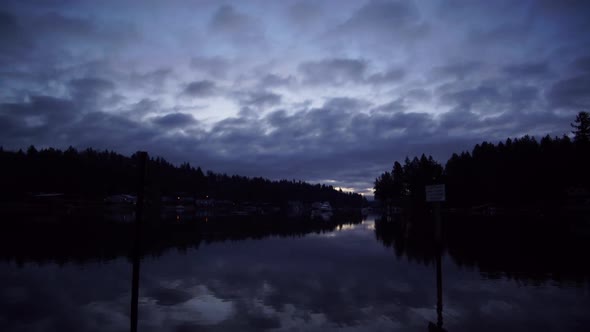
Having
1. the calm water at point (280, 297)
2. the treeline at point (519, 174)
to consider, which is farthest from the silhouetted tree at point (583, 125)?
the calm water at point (280, 297)

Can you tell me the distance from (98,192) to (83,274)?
380ft

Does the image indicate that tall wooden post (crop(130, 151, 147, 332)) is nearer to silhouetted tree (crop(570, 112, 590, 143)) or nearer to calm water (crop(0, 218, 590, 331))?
calm water (crop(0, 218, 590, 331))

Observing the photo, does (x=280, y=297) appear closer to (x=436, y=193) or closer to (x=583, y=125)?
(x=436, y=193)

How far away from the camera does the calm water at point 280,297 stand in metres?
11.8

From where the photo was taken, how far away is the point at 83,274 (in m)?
18.9

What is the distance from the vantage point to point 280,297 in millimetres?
15141

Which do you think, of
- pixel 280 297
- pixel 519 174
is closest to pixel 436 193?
pixel 280 297

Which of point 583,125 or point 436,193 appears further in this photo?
point 583,125

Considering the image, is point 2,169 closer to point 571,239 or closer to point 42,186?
point 42,186

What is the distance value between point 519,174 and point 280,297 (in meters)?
89.5

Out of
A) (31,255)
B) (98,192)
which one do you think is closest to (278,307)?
(31,255)

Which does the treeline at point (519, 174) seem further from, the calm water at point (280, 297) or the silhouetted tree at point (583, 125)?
the calm water at point (280, 297)

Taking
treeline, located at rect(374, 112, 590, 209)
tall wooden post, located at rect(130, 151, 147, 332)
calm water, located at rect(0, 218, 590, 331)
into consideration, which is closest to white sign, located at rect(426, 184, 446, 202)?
calm water, located at rect(0, 218, 590, 331)

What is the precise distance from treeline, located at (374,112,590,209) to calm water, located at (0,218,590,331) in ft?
238
